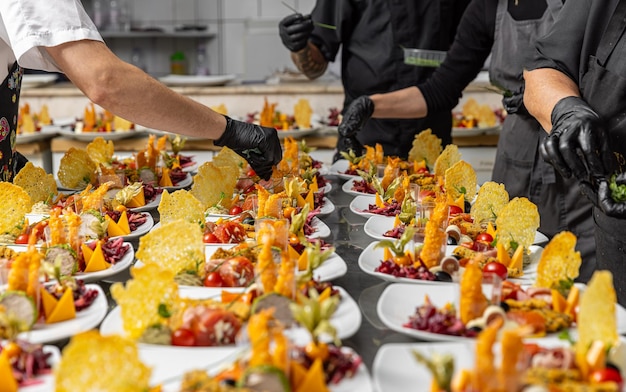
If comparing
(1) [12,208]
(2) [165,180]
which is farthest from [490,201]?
(1) [12,208]

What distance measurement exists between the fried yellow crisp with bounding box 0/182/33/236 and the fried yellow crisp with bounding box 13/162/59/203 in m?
0.31

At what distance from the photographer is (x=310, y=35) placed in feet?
12.8

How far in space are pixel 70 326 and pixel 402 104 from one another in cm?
217

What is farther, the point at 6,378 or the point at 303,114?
the point at 303,114

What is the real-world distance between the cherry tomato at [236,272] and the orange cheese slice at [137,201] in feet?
2.73

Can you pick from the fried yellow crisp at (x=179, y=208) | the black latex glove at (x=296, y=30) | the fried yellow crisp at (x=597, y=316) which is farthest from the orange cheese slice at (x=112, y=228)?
the black latex glove at (x=296, y=30)

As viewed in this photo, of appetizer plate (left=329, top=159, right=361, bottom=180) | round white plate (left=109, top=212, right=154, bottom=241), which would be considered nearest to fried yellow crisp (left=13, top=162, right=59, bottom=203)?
round white plate (left=109, top=212, right=154, bottom=241)

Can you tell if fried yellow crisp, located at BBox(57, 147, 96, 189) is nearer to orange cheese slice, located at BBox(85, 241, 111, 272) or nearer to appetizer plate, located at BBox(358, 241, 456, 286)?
orange cheese slice, located at BBox(85, 241, 111, 272)

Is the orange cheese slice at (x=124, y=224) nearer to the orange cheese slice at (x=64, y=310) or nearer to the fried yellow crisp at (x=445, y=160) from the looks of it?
the orange cheese slice at (x=64, y=310)

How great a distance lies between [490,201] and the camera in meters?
2.25

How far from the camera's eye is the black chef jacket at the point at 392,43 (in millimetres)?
3697

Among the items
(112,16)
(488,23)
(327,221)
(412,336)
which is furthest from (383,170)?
(112,16)

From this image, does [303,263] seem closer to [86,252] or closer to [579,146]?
[86,252]

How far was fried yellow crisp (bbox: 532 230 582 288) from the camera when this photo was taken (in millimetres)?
1652
